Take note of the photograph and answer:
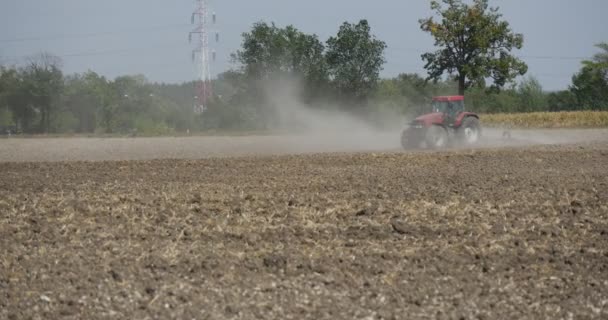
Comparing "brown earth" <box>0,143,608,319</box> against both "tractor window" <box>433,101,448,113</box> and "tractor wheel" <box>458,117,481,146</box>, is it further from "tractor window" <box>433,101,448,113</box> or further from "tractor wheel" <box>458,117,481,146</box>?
"tractor wheel" <box>458,117,481,146</box>

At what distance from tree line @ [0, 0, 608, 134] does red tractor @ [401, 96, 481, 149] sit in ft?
29.4

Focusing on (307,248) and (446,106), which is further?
(446,106)

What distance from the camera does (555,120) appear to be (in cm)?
5675

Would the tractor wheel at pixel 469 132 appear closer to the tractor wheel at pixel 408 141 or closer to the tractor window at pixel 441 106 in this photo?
the tractor window at pixel 441 106

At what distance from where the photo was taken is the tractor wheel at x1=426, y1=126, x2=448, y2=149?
31.0 metres

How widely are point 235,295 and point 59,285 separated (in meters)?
1.96

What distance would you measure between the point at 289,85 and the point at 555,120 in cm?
1856

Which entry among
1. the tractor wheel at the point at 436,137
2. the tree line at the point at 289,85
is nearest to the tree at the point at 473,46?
the tree line at the point at 289,85

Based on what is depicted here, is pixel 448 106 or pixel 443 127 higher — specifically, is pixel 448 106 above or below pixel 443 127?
above

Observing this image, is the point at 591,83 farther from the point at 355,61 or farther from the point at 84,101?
the point at 84,101

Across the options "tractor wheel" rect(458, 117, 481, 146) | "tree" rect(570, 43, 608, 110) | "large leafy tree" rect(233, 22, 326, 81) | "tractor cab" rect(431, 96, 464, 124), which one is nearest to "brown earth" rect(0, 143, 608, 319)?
"tractor cab" rect(431, 96, 464, 124)

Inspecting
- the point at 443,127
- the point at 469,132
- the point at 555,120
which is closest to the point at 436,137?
the point at 443,127

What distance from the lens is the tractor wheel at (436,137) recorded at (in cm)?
3095

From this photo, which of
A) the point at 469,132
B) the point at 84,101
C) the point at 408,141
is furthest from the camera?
the point at 84,101
